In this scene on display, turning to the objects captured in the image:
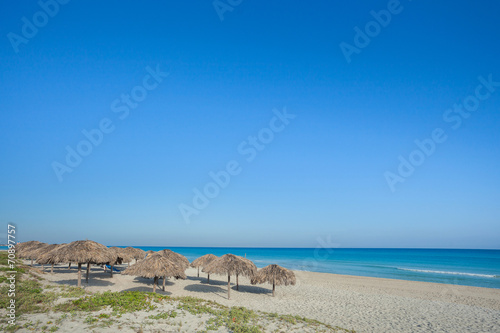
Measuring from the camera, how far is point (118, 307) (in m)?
9.09

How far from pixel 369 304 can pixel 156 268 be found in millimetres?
12172

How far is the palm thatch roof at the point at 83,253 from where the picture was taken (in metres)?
15.1

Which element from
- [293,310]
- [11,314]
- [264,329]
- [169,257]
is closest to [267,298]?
[293,310]

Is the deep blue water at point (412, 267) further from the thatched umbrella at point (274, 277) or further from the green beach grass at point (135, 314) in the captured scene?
the green beach grass at point (135, 314)

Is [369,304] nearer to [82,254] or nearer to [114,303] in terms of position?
[114,303]

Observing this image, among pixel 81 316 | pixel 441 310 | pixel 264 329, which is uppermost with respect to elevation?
pixel 81 316

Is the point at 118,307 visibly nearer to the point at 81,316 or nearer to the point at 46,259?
the point at 81,316

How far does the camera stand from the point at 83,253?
49.9 ft

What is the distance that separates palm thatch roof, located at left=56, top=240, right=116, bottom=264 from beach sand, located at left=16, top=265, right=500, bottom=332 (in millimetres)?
1979

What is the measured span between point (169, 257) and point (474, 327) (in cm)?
1511

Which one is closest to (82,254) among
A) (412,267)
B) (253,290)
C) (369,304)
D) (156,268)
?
(156,268)

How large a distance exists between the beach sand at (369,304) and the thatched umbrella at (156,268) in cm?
258

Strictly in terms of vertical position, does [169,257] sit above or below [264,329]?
above

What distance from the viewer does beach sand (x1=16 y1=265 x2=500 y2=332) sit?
12015 millimetres
